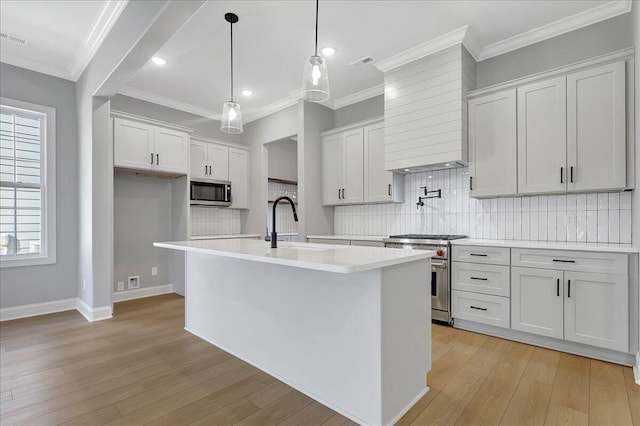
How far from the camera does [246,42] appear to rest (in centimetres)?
345

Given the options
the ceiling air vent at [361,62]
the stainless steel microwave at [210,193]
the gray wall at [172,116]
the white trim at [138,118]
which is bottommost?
the stainless steel microwave at [210,193]

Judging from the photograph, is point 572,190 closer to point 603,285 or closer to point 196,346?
point 603,285

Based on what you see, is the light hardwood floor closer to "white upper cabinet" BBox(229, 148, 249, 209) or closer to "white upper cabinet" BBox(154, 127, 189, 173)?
"white upper cabinet" BBox(154, 127, 189, 173)

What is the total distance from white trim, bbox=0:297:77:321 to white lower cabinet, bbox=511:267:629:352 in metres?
5.09

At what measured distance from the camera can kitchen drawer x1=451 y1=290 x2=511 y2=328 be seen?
3.06 meters

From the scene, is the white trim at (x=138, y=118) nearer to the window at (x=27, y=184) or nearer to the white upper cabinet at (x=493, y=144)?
the window at (x=27, y=184)

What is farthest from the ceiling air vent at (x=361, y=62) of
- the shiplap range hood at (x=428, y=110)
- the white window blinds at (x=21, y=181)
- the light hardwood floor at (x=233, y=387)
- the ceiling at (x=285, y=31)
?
the white window blinds at (x=21, y=181)

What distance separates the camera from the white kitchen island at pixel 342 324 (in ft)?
5.74

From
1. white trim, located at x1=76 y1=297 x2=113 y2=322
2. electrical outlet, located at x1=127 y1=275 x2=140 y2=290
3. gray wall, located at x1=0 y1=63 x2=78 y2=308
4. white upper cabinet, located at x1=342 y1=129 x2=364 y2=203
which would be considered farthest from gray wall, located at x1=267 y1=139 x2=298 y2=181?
white trim, located at x1=76 y1=297 x2=113 y2=322

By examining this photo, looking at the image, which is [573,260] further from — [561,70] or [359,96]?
[359,96]

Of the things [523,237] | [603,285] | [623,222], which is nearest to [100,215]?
[523,237]

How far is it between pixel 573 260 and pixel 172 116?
541 centimetres

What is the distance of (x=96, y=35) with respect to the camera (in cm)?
324

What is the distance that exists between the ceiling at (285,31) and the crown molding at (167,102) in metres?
0.33
